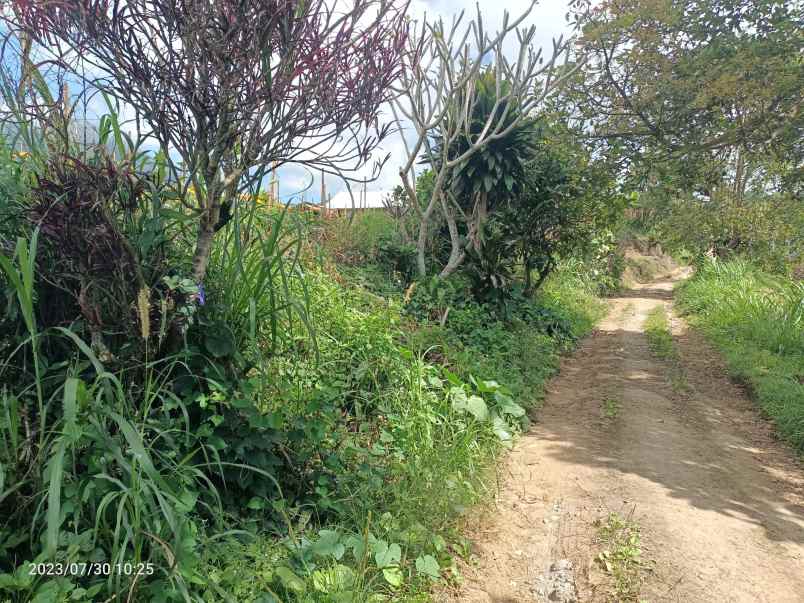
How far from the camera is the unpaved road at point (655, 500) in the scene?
2.64 meters

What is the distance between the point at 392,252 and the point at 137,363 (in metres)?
5.42

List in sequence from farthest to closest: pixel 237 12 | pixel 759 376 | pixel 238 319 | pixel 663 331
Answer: pixel 663 331 < pixel 759 376 < pixel 238 319 < pixel 237 12

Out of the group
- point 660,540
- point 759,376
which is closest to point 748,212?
point 759,376

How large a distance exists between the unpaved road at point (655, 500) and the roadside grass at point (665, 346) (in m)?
0.36

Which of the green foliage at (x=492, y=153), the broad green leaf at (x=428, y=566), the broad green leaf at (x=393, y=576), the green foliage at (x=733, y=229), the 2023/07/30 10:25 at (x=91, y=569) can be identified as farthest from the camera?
the green foliage at (x=733, y=229)

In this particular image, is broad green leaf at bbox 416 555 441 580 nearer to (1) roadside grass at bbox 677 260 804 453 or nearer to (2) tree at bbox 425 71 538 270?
(1) roadside grass at bbox 677 260 804 453

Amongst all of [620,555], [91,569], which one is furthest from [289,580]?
[620,555]

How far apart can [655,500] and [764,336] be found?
5817mm

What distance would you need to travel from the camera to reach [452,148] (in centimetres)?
789

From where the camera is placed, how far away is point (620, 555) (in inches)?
110

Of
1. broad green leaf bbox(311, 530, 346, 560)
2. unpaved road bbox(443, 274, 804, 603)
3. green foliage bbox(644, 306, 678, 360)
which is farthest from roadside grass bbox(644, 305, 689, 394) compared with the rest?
broad green leaf bbox(311, 530, 346, 560)

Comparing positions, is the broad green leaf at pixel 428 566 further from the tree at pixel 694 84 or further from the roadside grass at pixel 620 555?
the tree at pixel 694 84

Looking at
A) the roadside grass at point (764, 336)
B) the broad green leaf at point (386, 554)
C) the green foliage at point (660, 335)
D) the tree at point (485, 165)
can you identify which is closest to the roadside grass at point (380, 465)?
the broad green leaf at point (386, 554)

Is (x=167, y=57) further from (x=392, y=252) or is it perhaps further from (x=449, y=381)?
(x=392, y=252)
